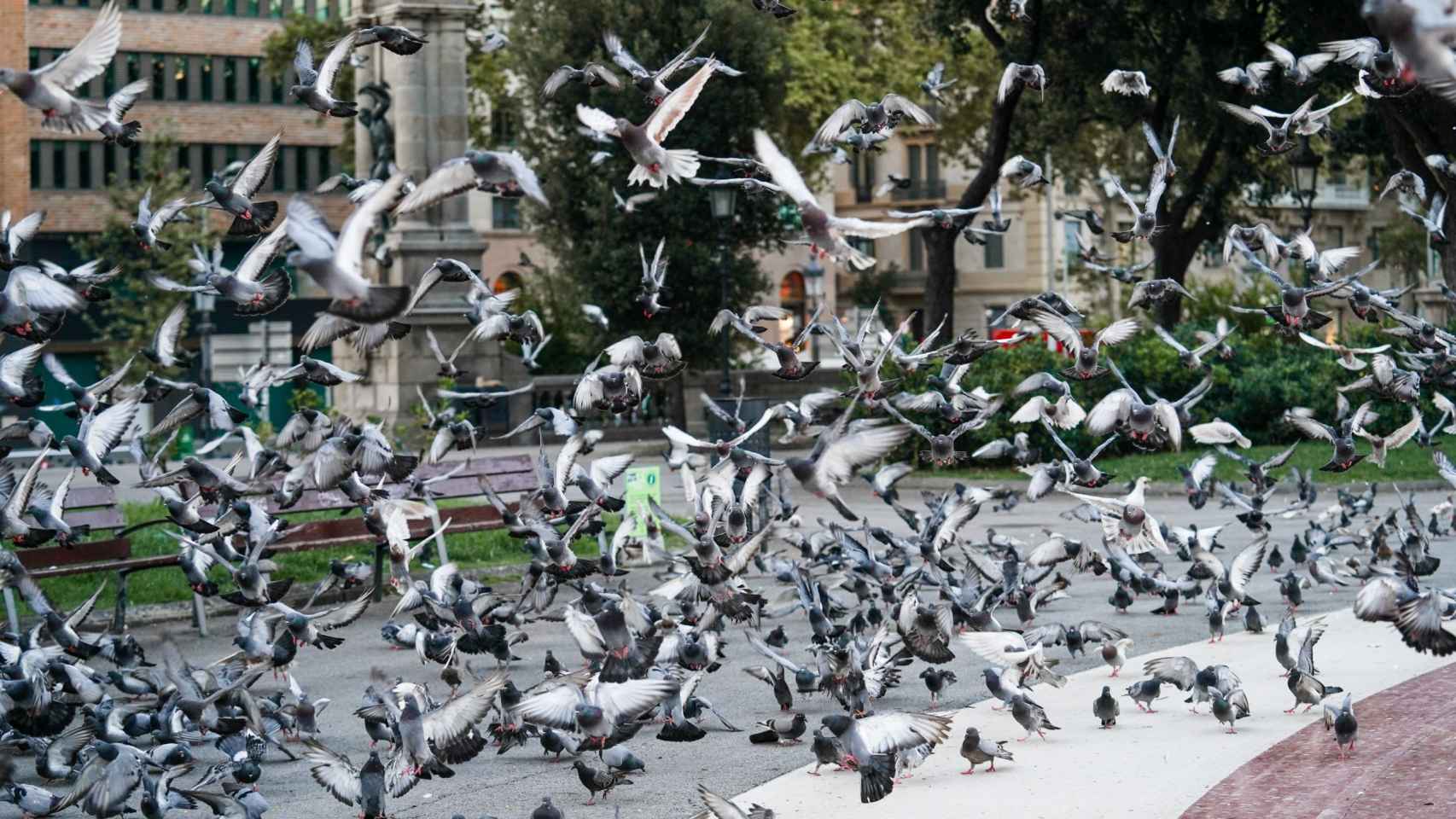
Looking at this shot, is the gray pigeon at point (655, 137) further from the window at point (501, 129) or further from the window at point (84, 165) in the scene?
the window at point (84, 165)

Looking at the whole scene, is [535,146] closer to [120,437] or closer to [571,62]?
[571,62]

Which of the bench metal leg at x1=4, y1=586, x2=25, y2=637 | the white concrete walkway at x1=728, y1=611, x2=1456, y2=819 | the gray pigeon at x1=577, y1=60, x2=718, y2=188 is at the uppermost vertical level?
the gray pigeon at x1=577, y1=60, x2=718, y2=188

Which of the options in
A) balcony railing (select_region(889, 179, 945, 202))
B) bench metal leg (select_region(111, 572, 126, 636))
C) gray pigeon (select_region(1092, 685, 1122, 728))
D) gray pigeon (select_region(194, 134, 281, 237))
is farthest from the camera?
balcony railing (select_region(889, 179, 945, 202))

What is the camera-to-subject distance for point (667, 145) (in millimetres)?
40406

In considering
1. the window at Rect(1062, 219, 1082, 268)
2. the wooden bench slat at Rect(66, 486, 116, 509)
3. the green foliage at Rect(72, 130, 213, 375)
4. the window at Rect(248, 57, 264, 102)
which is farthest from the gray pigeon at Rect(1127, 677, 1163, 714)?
the window at Rect(248, 57, 264, 102)

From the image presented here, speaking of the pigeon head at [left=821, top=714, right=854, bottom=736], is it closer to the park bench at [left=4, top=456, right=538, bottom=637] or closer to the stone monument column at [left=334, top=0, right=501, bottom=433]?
the park bench at [left=4, top=456, right=538, bottom=637]

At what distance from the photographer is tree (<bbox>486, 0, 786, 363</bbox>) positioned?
39156mm

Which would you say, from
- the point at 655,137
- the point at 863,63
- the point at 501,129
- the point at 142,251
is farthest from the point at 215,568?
the point at 501,129

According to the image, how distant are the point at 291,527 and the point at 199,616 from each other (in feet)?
8.89

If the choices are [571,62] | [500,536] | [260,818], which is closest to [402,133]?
[571,62]

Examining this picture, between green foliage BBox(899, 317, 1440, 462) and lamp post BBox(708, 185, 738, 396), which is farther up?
lamp post BBox(708, 185, 738, 396)

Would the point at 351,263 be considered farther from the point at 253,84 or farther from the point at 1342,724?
the point at 253,84

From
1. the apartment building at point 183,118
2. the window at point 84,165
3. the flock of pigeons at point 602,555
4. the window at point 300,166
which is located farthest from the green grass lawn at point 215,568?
the window at point 300,166

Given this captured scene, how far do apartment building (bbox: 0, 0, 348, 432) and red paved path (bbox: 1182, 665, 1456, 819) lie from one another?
53.8 m
